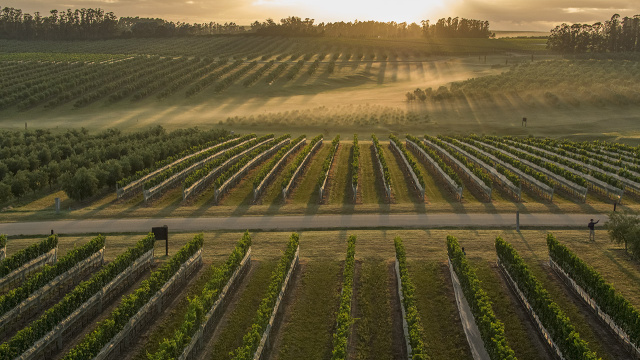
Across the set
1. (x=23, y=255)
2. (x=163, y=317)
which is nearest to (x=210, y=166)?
(x=23, y=255)

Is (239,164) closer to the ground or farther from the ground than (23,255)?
farther from the ground

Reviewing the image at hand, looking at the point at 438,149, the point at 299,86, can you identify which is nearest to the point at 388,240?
the point at 438,149

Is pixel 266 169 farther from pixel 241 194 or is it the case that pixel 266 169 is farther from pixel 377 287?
pixel 377 287

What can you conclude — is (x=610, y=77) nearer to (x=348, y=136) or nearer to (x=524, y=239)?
(x=348, y=136)

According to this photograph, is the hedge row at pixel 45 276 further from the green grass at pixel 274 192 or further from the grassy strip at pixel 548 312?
the grassy strip at pixel 548 312

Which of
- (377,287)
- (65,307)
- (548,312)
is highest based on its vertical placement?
(548,312)

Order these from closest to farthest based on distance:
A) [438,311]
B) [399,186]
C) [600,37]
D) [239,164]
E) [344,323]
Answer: [344,323]
[438,311]
[399,186]
[239,164]
[600,37]

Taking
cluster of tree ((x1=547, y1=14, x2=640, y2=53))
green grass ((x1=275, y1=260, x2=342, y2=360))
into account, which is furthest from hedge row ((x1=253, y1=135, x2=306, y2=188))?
cluster of tree ((x1=547, y1=14, x2=640, y2=53))

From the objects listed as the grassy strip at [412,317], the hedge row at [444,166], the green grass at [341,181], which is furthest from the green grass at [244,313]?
the hedge row at [444,166]
